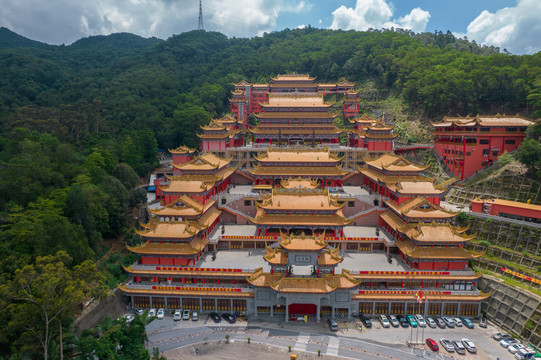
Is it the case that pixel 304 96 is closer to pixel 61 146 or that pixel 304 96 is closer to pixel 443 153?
pixel 443 153

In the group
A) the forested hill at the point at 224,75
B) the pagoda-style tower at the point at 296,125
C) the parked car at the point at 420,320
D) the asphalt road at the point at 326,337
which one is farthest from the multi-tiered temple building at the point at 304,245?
the forested hill at the point at 224,75

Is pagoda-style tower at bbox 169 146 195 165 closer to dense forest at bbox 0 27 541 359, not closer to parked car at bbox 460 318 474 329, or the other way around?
dense forest at bbox 0 27 541 359

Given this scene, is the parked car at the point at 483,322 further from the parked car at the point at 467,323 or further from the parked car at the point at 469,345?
the parked car at the point at 469,345

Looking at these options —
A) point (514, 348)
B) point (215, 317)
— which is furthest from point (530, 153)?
point (215, 317)

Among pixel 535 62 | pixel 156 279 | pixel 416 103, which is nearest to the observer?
pixel 156 279

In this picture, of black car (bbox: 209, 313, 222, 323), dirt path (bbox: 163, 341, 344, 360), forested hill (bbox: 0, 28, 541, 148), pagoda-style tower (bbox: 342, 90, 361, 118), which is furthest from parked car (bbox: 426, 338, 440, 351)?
pagoda-style tower (bbox: 342, 90, 361, 118)

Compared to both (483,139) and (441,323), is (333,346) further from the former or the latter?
(483,139)

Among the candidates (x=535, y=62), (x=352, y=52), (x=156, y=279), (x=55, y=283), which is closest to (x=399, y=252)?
(x=156, y=279)
